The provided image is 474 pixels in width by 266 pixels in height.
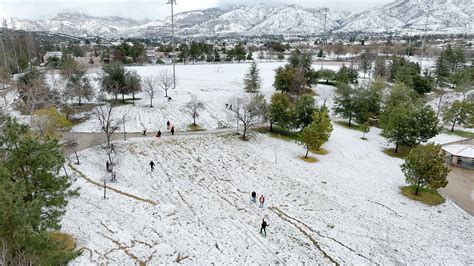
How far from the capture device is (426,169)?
30875 mm

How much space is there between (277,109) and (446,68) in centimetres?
6208

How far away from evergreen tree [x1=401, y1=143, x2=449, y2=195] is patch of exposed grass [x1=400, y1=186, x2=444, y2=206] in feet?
2.14

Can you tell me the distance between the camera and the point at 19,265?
11.4 metres

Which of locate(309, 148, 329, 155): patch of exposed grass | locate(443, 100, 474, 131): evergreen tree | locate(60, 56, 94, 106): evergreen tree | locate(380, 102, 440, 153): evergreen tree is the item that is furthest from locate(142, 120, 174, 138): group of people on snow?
locate(443, 100, 474, 131): evergreen tree

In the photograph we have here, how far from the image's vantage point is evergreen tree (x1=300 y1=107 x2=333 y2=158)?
127ft

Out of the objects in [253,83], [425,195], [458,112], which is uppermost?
[253,83]

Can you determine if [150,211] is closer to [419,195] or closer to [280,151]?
[280,151]

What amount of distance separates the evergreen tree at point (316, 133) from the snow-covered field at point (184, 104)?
12.8 metres

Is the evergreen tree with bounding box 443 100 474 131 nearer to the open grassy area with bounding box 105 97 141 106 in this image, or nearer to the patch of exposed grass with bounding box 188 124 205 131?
the patch of exposed grass with bounding box 188 124 205 131

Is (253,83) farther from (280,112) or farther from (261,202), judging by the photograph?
(261,202)

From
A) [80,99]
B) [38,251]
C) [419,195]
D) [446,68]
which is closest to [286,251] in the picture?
[38,251]

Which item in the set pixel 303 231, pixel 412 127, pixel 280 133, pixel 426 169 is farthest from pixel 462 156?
pixel 303 231

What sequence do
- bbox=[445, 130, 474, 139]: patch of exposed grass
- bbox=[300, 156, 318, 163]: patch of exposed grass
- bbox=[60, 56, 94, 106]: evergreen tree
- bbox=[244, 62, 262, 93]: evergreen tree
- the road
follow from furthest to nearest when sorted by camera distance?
1. bbox=[244, 62, 262, 93]: evergreen tree
2. bbox=[445, 130, 474, 139]: patch of exposed grass
3. bbox=[60, 56, 94, 106]: evergreen tree
4. bbox=[300, 156, 318, 163]: patch of exposed grass
5. the road

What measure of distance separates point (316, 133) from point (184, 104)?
23.8 metres
